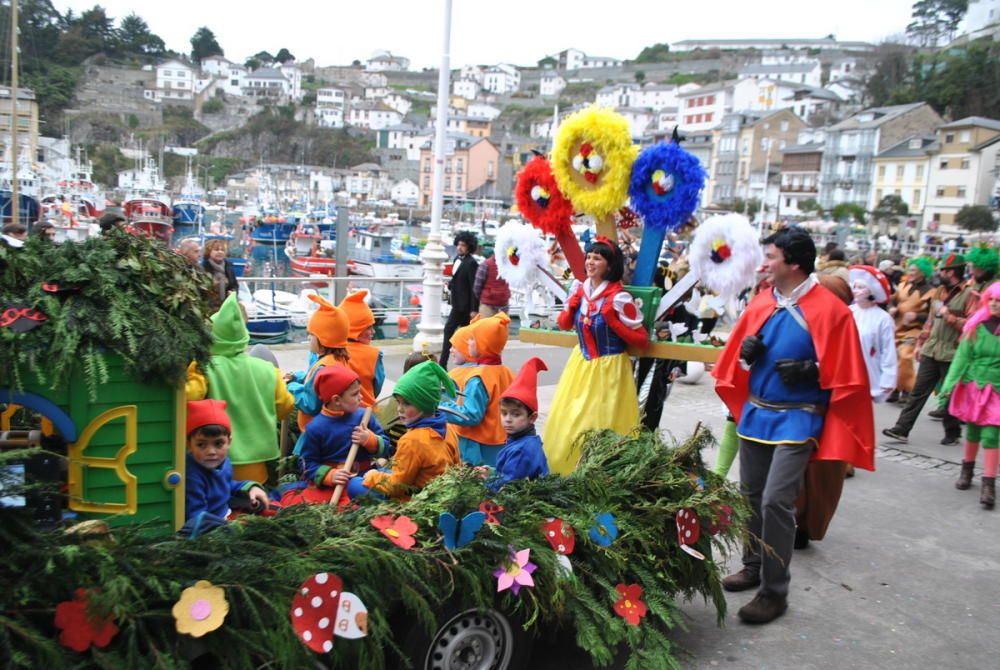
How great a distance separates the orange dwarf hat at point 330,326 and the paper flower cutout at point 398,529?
215 cm

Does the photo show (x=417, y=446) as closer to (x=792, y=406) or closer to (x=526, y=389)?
(x=526, y=389)

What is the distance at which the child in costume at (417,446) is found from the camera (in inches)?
152

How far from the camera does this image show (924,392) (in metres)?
8.20

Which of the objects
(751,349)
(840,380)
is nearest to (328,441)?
(751,349)

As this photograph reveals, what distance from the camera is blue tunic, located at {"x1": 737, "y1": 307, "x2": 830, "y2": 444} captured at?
416 centimetres

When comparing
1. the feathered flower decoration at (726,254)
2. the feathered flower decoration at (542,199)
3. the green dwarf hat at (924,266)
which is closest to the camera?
the feathered flower decoration at (726,254)

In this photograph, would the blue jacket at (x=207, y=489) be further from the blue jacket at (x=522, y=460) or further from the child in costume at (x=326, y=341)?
the blue jacket at (x=522, y=460)

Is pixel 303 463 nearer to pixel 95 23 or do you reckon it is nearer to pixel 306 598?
pixel 306 598

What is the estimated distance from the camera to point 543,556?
10.7 ft

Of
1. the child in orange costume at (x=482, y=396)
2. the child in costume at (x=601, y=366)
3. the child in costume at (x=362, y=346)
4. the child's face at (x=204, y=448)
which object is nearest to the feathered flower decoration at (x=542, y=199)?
the child in costume at (x=601, y=366)

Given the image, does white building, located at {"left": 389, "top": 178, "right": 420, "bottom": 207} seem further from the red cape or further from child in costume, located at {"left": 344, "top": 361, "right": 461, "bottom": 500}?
the red cape

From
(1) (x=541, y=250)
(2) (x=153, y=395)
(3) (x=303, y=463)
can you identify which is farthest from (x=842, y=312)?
(2) (x=153, y=395)

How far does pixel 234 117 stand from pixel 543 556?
15186cm

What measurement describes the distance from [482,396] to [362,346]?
0.96m
